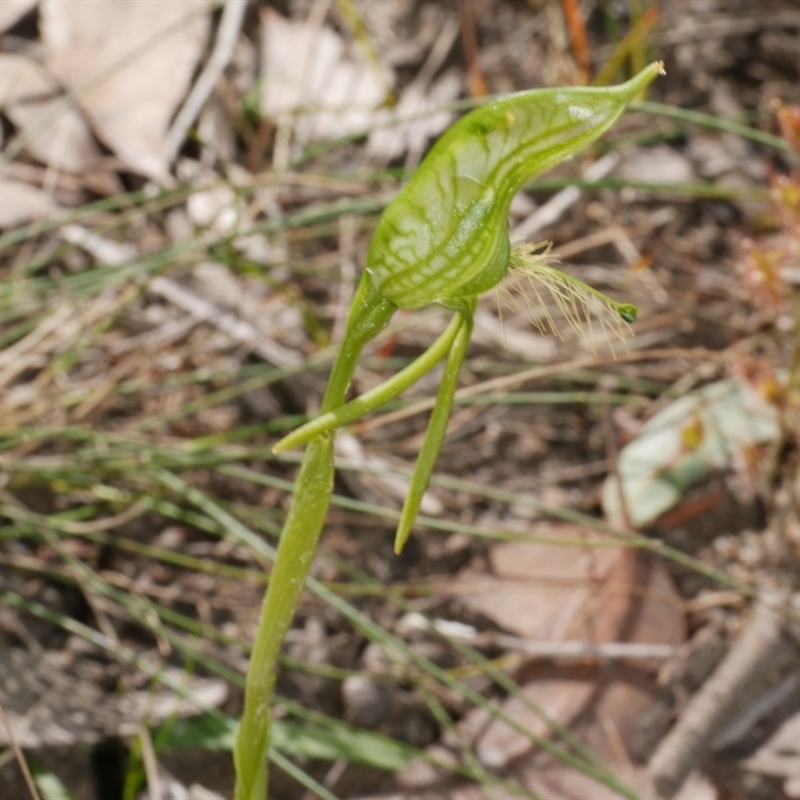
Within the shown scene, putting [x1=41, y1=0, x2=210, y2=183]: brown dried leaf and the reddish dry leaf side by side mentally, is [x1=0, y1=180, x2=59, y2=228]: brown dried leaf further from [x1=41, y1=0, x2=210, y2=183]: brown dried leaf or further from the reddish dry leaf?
the reddish dry leaf

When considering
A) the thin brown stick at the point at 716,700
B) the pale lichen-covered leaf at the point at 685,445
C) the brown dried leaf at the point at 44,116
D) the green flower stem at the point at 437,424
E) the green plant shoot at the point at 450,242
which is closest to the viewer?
the green plant shoot at the point at 450,242

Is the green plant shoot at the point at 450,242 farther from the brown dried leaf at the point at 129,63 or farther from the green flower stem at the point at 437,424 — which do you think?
the brown dried leaf at the point at 129,63

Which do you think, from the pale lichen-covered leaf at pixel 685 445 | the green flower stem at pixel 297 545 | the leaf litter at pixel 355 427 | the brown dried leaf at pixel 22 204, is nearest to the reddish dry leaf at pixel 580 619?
the leaf litter at pixel 355 427

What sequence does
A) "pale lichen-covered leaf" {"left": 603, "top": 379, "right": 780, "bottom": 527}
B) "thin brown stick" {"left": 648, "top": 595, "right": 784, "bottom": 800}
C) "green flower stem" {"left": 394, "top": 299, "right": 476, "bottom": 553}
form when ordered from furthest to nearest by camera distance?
1. "pale lichen-covered leaf" {"left": 603, "top": 379, "right": 780, "bottom": 527}
2. "thin brown stick" {"left": 648, "top": 595, "right": 784, "bottom": 800}
3. "green flower stem" {"left": 394, "top": 299, "right": 476, "bottom": 553}

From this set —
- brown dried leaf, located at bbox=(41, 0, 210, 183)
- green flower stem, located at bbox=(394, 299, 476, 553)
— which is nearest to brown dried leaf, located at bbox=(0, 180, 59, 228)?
brown dried leaf, located at bbox=(41, 0, 210, 183)

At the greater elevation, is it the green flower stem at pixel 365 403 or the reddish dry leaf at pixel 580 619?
the green flower stem at pixel 365 403

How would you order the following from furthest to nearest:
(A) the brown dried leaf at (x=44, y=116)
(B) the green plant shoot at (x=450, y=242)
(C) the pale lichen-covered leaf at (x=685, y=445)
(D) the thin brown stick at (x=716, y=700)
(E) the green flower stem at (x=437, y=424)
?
(A) the brown dried leaf at (x=44, y=116) < (C) the pale lichen-covered leaf at (x=685, y=445) < (D) the thin brown stick at (x=716, y=700) < (E) the green flower stem at (x=437, y=424) < (B) the green plant shoot at (x=450, y=242)

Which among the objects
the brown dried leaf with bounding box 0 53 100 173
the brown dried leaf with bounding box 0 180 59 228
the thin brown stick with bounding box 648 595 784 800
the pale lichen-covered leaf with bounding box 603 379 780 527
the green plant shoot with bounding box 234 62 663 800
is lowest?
the thin brown stick with bounding box 648 595 784 800

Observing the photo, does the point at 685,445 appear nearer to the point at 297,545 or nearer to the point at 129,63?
the point at 297,545
